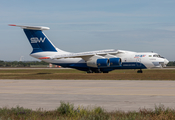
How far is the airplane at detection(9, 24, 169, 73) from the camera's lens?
45.4m

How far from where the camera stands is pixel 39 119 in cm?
838

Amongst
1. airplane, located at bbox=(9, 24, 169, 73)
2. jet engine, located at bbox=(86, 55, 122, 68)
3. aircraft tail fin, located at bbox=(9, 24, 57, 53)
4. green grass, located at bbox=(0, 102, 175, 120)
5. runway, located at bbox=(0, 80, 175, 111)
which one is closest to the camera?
green grass, located at bbox=(0, 102, 175, 120)

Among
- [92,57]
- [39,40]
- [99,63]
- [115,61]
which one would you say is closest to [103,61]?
[99,63]

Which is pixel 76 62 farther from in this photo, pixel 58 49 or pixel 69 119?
pixel 69 119

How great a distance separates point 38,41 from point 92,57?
11.1 m

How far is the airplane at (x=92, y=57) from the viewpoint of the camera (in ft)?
149

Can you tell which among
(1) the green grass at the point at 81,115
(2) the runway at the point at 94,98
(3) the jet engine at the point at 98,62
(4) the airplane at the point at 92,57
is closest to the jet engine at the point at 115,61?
(4) the airplane at the point at 92,57

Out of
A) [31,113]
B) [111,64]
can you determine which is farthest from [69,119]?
[111,64]

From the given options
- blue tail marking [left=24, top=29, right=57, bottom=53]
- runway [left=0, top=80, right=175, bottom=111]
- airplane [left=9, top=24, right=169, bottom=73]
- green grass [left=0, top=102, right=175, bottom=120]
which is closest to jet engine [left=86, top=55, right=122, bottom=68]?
airplane [left=9, top=24, right=169, bottom=73]

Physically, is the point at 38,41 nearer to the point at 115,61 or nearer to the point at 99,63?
the point at 99,63

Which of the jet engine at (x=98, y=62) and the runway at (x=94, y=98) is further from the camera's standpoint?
the jet engine at (x=98, y=62)

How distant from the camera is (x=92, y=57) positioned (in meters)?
47.8

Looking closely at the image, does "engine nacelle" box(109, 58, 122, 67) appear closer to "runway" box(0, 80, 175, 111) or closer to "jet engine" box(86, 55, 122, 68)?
"jet engine" box(86, 55, 122, 68)

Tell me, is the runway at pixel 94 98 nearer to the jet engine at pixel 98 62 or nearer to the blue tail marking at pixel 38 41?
the jet engine at pixel 98 62
